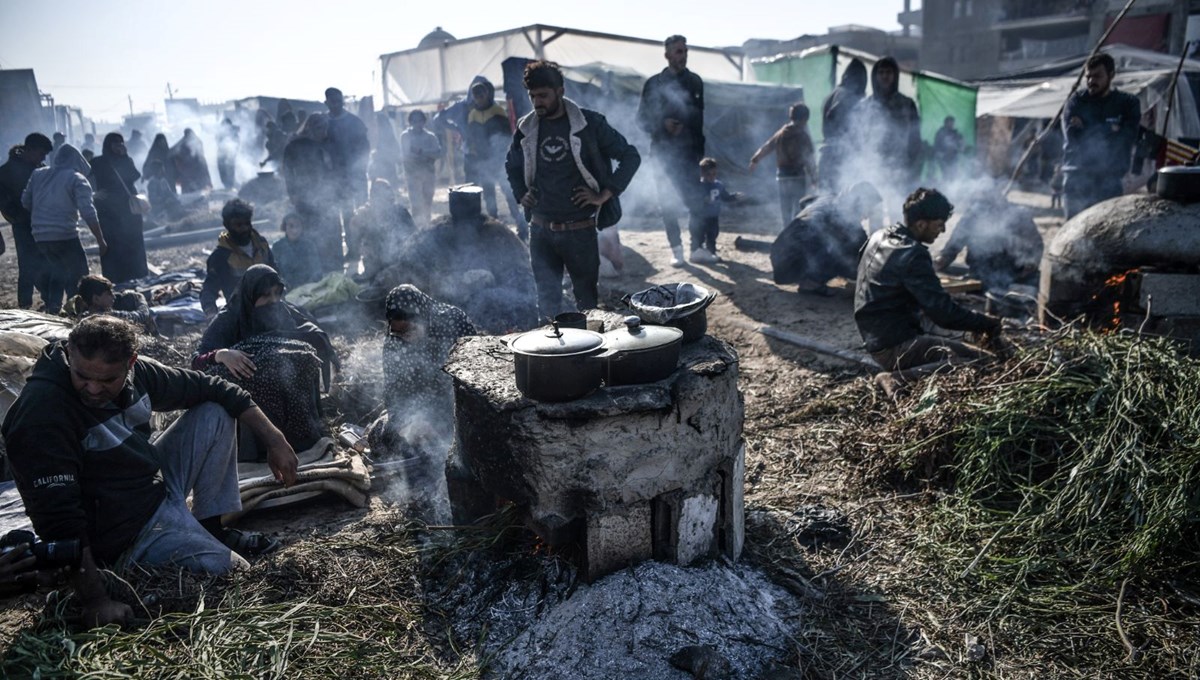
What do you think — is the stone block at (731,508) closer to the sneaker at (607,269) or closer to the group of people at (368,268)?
the group of people at (368,268)

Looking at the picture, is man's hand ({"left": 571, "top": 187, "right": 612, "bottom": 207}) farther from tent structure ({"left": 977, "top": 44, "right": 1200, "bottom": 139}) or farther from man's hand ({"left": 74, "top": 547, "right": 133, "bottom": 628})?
tent structure ({"left": 977, "top": 44, "right": 1200, "bottom": 139})

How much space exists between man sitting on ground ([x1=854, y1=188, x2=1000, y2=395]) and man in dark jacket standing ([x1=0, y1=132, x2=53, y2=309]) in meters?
8.32

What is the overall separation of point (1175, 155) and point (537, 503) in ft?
38.0

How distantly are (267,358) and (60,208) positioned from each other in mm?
4873

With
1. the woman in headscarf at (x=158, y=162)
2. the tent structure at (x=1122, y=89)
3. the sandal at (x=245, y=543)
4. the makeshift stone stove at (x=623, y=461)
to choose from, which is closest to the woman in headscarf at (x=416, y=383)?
the sandal at (x=245, y=543)

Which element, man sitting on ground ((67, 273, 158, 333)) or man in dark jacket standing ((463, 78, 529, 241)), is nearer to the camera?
man sitting on ground ((67, 273, 158, 333))

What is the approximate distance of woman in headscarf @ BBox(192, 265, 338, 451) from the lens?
14.6 feet

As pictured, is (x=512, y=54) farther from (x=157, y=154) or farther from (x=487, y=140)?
(x=157, y=154)

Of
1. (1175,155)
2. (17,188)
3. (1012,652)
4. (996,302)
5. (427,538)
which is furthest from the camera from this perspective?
(1175,155)

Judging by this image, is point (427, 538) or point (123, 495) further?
point (427, 538)

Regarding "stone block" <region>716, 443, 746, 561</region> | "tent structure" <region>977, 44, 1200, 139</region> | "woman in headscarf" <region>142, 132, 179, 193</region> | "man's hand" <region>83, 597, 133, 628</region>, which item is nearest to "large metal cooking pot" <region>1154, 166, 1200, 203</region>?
"stone block" <region>716, 443, 746, 561</region>

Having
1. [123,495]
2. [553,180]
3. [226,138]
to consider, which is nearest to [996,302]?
[553,180]

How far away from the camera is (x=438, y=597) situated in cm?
327

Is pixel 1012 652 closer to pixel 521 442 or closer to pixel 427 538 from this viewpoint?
pixel 521 442
